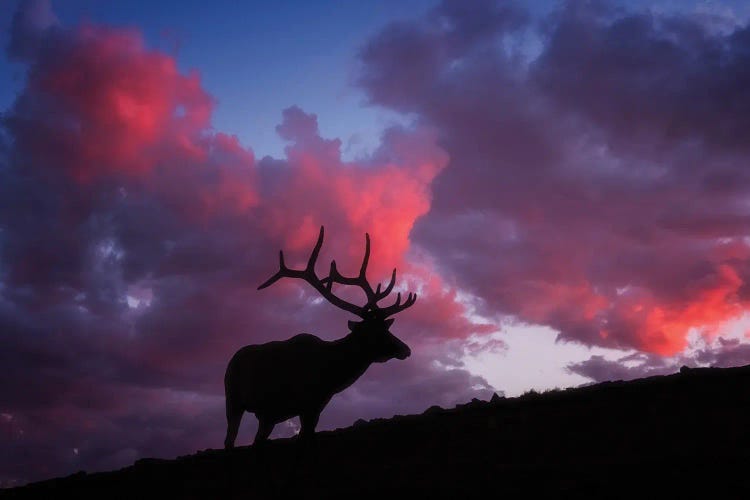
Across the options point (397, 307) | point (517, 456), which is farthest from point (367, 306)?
point (517, 456)

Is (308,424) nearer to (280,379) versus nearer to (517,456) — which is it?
(280,379)

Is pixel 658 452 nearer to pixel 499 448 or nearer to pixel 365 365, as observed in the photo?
pixel 499 448

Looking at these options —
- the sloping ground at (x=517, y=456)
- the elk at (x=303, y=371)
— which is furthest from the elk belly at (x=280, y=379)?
the sloping ground at (x=517, y=456)

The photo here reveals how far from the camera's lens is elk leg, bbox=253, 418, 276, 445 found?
12.1 meters

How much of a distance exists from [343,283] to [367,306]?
1458mm

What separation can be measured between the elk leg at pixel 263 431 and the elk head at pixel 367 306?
232 centimetres

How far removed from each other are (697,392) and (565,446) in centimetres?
338

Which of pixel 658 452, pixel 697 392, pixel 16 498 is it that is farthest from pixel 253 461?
pixel 697 392

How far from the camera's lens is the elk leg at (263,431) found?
475 inches

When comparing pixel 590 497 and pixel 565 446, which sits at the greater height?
pixel 565 446

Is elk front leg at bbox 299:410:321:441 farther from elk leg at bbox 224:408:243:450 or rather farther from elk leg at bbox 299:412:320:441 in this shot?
elk leg at bbox 224:408:243:450

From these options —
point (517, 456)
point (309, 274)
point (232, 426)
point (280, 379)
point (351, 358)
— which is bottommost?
point (517, 456)

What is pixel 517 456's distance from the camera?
861 cm

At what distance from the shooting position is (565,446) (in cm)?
884
